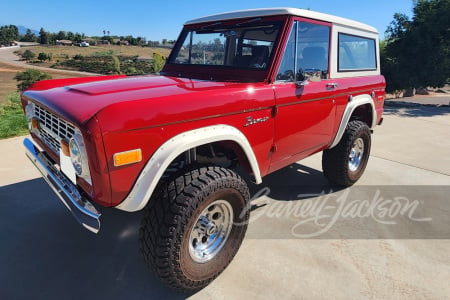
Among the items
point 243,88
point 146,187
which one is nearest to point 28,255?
point 146,187

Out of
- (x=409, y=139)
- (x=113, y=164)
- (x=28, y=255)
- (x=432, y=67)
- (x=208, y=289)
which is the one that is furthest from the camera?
(x=432, y=67)

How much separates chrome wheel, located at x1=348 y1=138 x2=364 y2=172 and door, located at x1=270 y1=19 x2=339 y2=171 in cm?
79

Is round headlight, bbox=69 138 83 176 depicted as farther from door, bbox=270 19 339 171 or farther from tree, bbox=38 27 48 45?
tree, bbox=38 27 48 45

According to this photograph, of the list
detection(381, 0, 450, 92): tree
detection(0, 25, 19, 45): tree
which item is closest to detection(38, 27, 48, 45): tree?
detection(0, 25, 19, 45): tree

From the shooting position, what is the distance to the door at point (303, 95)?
285cm

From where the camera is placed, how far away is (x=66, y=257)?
268cm

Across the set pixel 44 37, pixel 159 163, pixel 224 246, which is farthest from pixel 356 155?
pixel 44 37

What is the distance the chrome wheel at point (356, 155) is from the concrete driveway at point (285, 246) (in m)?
0.25

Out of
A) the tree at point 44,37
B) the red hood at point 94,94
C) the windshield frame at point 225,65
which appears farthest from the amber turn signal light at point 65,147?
the tree at point 44,37

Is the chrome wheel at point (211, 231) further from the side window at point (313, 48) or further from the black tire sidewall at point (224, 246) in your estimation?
the side window at point (313, 48)

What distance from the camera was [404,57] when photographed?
12047 millimetres

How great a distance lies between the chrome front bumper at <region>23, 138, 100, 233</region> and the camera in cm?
200

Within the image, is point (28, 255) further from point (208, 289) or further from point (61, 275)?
point (208, 289)

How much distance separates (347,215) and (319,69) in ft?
5.06
